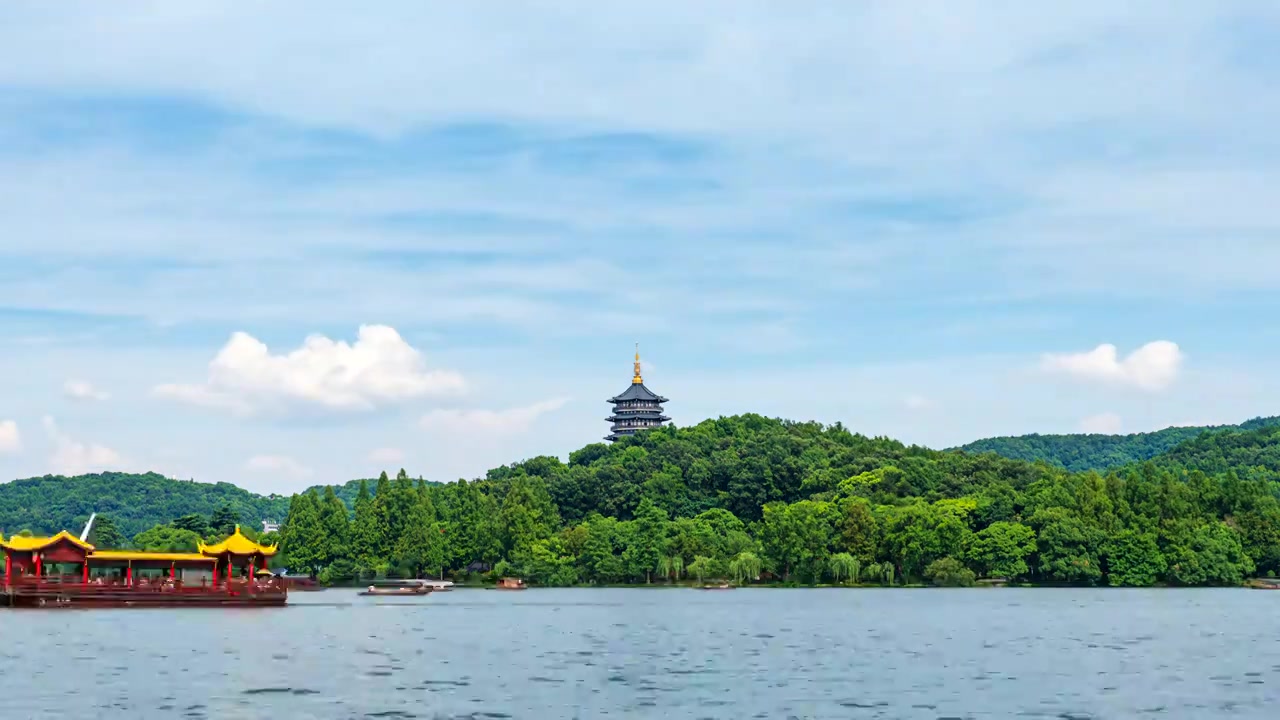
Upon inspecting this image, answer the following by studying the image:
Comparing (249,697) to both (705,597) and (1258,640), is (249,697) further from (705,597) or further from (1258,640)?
(705,597)

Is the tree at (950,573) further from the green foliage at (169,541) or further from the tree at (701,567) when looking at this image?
the green foliage at (169,541)

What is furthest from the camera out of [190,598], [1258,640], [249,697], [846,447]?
Answer: [846,447]

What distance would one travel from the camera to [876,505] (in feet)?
460

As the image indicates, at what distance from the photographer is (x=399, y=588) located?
123375 mm

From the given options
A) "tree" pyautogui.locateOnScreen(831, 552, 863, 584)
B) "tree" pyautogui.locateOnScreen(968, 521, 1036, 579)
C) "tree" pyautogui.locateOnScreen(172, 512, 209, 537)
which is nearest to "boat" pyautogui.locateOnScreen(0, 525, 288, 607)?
"tree" pyautogui.locateOnScreen(831, 552, 863, 584)

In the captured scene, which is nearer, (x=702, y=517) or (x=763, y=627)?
(x=763, y=627)

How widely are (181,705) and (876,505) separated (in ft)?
350

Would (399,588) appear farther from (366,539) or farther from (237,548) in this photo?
(237,548)

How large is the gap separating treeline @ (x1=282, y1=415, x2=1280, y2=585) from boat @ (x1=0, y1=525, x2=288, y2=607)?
3854 cm

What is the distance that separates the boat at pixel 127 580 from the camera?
3467 inches

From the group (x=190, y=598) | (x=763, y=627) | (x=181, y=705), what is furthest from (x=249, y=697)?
(x=190, y=598)

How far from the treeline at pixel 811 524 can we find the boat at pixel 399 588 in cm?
487

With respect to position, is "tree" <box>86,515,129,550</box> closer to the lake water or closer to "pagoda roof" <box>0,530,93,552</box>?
"pagoda roof" <box>0,530,93,552</box>

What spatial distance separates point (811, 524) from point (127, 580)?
55.2 m
